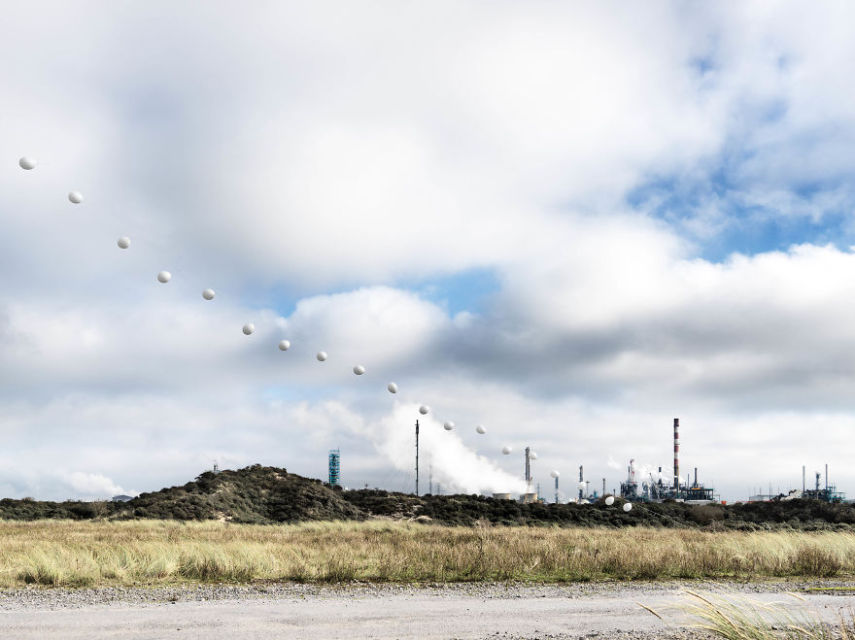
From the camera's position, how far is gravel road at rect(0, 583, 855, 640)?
9.17 metres

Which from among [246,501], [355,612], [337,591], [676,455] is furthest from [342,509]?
[676,455]

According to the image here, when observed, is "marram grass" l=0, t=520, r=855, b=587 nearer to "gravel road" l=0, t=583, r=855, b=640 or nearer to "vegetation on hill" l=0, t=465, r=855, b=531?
"gravel road" l=0, t=583, r=855, b=640

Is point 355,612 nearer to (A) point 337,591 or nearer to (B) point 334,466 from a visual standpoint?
(A) point 337,591

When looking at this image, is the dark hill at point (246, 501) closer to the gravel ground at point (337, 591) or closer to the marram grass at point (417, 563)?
the marram grass at point (417, 563)

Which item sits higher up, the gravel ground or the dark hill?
the gravel ground

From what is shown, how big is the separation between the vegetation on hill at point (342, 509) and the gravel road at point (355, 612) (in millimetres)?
33995

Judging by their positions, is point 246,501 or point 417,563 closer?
point 417,563

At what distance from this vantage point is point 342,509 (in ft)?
173

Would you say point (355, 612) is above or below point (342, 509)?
above

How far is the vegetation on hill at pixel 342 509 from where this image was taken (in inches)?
1890

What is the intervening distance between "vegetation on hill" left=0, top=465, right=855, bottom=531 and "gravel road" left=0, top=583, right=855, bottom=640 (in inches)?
1338

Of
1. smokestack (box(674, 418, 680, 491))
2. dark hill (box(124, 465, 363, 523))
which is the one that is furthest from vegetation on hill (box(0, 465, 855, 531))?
smokestack (box(674, 418, 680, 491))

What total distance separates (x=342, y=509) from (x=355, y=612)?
4340cm

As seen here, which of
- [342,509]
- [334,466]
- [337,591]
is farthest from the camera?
[334,466]
